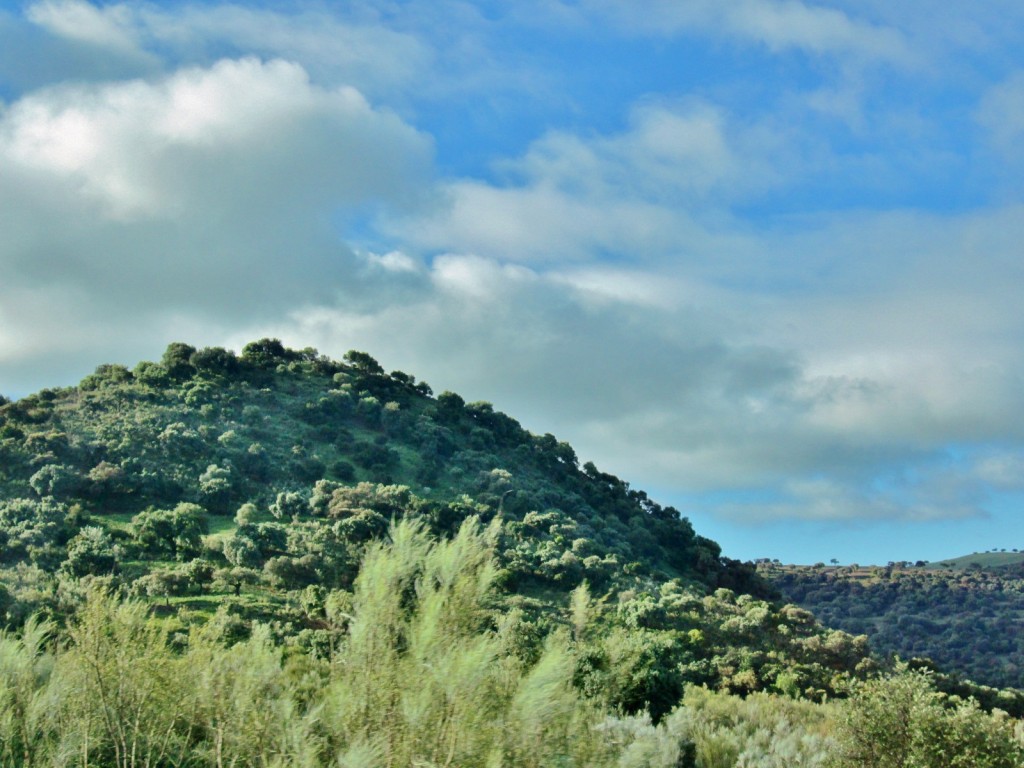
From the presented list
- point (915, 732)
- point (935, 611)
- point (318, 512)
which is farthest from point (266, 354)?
point (915, 732)

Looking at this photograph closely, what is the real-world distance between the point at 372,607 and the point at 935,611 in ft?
240

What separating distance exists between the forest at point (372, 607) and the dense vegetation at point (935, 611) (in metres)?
8.92

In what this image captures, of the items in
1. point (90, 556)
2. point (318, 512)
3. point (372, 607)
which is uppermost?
point (318, 512)

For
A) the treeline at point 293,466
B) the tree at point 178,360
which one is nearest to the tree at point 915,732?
the treeline at point 293,466

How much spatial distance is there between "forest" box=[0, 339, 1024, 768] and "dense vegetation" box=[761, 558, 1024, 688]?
8925mm

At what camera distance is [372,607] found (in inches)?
320

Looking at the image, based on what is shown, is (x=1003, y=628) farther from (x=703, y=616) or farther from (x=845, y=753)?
(x=845, y=753)

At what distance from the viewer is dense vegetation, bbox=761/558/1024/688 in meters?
60.1

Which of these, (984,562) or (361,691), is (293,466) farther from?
(984,562)

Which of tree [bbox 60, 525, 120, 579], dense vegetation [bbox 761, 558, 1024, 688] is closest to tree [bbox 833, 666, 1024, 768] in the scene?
tree [bbox 60, 525, 120, 579]

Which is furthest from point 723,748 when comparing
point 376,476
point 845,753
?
point 376,476

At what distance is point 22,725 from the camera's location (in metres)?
11.1

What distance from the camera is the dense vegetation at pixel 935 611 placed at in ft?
197

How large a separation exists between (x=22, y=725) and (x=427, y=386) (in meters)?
70.4
